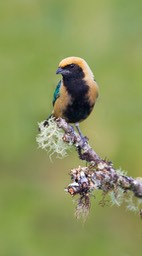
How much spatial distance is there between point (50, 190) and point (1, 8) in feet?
21.2

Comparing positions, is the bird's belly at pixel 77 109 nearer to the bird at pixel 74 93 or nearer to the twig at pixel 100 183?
the bird at pixel 74 93

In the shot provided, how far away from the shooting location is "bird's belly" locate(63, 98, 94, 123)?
701cm

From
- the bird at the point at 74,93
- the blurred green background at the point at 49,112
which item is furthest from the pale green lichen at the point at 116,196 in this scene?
the blurred green background at the point at 49,112

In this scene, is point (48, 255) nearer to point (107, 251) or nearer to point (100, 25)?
point (107, 251)

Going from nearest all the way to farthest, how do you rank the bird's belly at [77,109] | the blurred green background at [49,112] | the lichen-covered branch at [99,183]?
the lichen-covered branch at [99,183] → the bird's belly at [77,109] → the blurred green background at [49,112]

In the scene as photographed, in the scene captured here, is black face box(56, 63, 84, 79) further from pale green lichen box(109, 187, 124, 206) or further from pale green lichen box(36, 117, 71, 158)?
pale green lichen box(109, 187, 124, 206)

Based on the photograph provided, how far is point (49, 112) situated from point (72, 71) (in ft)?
13.3

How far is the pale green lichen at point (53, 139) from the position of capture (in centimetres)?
509

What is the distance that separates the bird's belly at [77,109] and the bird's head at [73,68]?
207mm

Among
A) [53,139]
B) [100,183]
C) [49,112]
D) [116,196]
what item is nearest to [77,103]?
[53,139]

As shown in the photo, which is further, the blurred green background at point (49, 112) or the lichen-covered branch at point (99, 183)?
the blurred green background at point (49, 112)

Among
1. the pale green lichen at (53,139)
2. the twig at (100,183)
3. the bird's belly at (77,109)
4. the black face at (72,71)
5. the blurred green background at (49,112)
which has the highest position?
the blurred green background at (49,112)

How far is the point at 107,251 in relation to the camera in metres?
11.0

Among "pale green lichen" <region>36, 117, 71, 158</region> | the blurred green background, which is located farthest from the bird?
the blurred green background
